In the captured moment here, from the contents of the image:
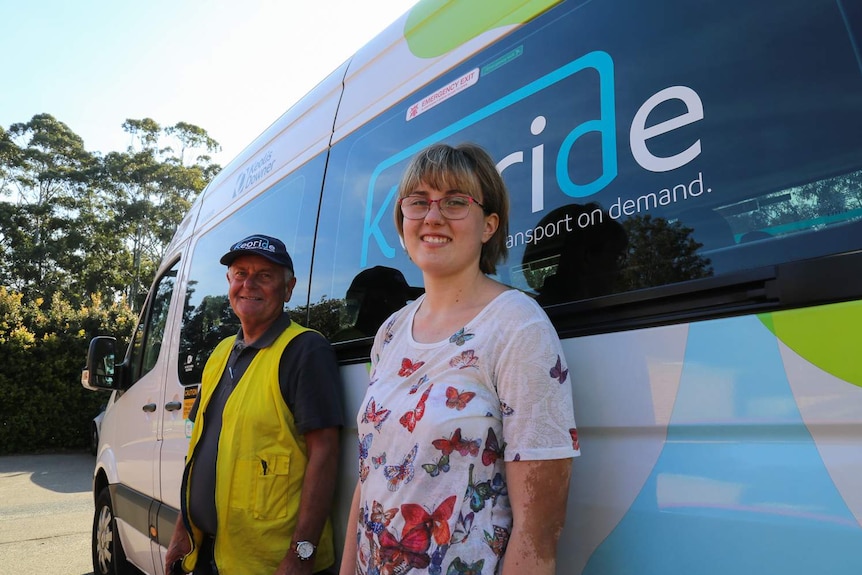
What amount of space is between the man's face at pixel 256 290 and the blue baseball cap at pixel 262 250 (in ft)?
0.17

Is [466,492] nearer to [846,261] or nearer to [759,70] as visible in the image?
[846,261]

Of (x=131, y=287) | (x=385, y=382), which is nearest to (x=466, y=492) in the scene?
(x=385, y=382)

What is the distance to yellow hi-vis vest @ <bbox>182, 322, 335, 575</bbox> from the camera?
2156 mm

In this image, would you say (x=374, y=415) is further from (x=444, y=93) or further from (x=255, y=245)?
(x=255, y=245)

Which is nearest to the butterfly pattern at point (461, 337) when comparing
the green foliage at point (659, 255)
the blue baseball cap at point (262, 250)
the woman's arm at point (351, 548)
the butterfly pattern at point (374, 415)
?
the butterfly pattern at point (374, 415)

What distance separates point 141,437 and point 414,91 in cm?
286

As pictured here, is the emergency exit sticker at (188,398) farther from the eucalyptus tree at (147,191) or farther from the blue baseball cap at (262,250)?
the eucalyptus tree at (147,191)

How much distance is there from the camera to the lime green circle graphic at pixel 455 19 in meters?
1.68

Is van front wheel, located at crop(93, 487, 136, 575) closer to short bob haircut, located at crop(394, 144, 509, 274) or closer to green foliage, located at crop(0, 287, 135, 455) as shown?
short bob haircut, located at crop(394, 144, 509, 274)

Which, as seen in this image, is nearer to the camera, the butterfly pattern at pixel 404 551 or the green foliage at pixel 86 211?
the butterfly pattern at pixel 404 551

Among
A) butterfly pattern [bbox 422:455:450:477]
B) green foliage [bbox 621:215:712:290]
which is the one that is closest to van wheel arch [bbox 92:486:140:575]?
butterfly pattern [bbox 422:455:450:477]

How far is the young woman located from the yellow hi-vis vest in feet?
2.26

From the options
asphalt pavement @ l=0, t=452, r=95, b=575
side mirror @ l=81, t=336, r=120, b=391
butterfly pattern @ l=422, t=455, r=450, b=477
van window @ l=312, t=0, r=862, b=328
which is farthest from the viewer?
asphalt pavement @ l=0, t=452, r=95, b=575

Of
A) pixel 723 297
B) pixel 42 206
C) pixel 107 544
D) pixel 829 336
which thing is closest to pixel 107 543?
pixel 107 544
